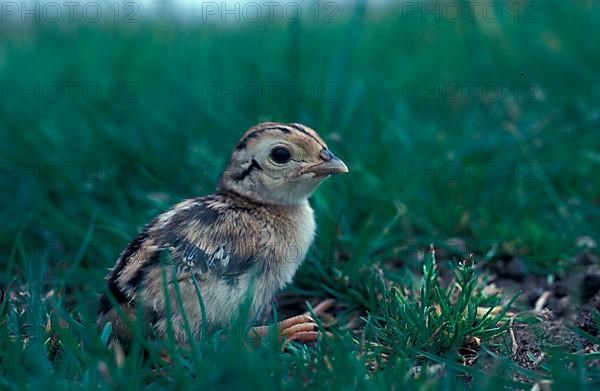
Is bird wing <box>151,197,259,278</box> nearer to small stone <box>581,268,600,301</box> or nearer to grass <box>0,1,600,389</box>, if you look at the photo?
grass <box>0,1,600,389</box>

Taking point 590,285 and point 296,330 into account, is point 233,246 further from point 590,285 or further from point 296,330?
point 590,285

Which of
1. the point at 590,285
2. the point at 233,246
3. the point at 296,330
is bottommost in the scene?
A: the point at 296,330

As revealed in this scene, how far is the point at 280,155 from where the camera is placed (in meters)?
3.49

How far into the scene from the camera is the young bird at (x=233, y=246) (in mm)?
3098

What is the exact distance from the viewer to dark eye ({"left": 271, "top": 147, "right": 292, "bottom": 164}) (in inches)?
137

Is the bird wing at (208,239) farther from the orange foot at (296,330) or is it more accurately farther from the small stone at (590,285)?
the small stone at (590,285)

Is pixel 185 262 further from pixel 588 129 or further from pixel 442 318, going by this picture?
pixel 588 129

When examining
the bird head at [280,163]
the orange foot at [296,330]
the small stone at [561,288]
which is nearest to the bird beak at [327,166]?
the bird head at [280,163]

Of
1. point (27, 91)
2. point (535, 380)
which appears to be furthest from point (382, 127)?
point (27, 91)

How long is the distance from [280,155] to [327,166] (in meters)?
0.22

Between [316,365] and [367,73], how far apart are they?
4.18 m

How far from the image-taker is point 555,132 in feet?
17.1

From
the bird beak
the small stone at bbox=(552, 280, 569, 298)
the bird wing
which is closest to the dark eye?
the bird beak

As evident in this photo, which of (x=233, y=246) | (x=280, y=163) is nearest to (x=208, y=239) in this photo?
(x=233, y=246)
